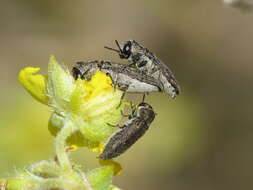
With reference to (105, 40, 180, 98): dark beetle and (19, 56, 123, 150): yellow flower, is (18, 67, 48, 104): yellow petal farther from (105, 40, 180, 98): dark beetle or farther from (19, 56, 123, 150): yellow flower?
(105, 40, 180, 98): dark beetle

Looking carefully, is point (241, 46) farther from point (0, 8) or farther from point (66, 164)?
point (66, 164)

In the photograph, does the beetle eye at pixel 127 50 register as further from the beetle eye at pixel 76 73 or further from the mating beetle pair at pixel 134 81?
the beetle eye at pixel 76 73

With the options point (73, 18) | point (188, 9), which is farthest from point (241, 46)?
point (73, 18)

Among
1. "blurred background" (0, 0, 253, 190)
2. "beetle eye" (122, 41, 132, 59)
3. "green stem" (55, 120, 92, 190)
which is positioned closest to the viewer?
"green stem" (55, 120, 92, 190)

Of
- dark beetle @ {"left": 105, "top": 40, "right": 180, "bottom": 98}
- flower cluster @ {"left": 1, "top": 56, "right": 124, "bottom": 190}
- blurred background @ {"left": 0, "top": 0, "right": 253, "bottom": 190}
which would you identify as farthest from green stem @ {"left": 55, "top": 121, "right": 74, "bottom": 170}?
blurred background @ {"left": 0, "top": 0, "right": 253, "bottom": 190}

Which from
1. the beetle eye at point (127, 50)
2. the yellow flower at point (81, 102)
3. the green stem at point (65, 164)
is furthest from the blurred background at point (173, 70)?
the green stem at point (65, 164)

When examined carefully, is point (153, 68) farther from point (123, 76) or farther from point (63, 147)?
point (63, 147)

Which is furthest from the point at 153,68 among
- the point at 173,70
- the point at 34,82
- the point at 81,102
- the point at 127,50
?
the point at 173,70
